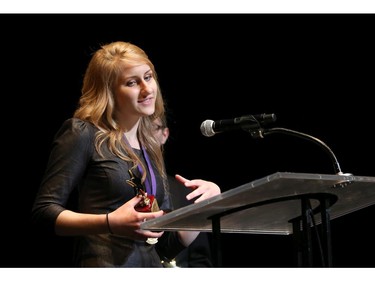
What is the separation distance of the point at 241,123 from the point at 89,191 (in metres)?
0.68

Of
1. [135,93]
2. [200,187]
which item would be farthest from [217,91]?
[200,187]

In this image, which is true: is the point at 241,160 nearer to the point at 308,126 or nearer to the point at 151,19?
the point at 308,126

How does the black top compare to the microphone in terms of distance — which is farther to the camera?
the black top

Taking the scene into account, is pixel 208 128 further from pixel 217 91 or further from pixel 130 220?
pixel 217 91

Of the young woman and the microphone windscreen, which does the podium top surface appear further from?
the microphone windscreen

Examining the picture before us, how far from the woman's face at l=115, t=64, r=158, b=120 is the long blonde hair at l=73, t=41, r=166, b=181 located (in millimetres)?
26

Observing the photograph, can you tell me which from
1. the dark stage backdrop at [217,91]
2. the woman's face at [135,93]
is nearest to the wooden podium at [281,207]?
the woman's face at [135,93]

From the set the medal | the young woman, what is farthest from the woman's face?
the medal

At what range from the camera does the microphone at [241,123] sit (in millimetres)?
2193

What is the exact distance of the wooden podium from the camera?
188 centimetres

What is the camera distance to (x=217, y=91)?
4.85m

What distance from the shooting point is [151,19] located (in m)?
4.58

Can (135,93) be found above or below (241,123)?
above

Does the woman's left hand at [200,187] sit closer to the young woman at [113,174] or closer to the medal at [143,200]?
the young woman at [113,174]
